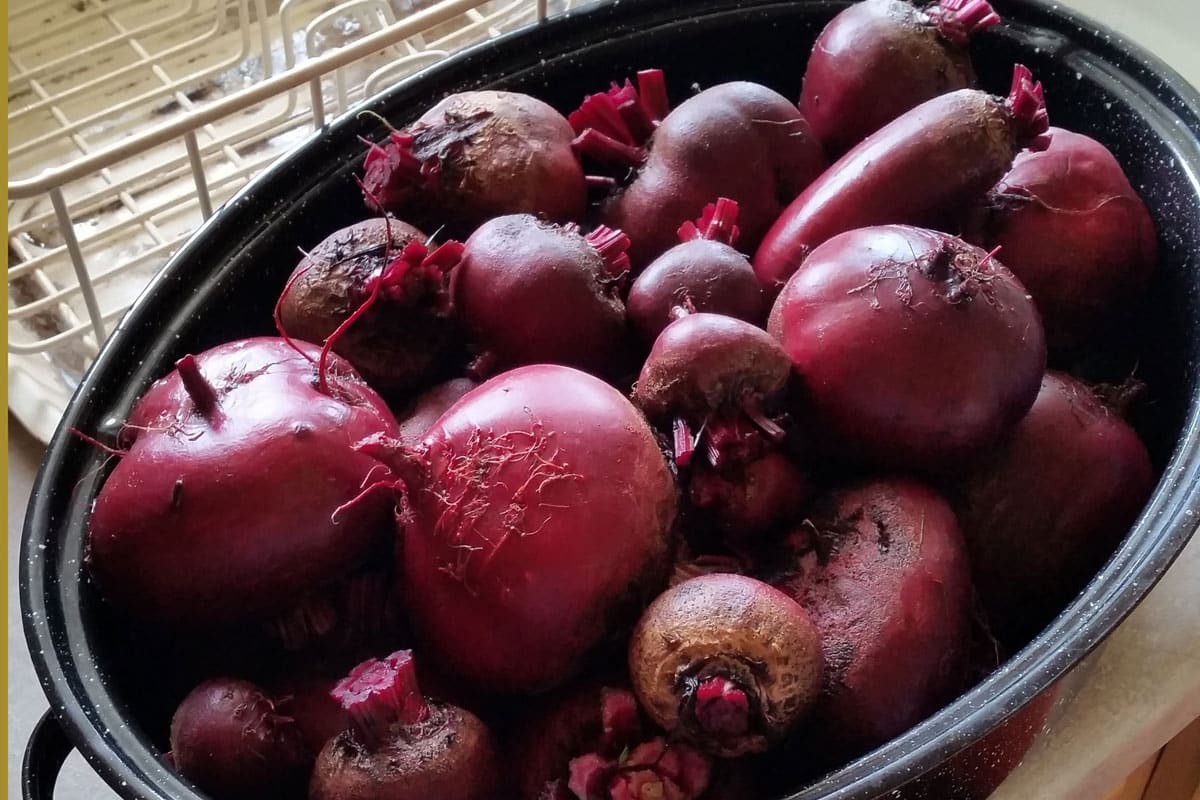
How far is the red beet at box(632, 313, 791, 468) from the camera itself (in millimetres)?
573

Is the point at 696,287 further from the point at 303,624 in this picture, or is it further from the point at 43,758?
the point at 43,758

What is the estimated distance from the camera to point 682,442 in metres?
0.58

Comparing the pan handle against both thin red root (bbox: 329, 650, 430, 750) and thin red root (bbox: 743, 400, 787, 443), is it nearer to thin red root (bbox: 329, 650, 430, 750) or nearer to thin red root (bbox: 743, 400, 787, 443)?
thin red root (bbox: 329, 650, 430, 750)

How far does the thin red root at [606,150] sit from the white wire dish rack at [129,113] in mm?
244

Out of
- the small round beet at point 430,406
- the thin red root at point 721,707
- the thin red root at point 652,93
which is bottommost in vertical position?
the thin red root at point 721,707

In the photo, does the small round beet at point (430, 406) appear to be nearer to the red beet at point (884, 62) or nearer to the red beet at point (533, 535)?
the red beet at point (533, 535)

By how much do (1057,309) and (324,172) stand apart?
1.56 feet

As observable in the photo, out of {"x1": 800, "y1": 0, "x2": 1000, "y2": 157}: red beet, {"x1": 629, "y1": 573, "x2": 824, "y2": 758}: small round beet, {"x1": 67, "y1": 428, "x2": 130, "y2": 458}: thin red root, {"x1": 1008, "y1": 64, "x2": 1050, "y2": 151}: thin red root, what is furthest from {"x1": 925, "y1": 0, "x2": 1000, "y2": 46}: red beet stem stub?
{"x1": 67, "y1": 428, "x2": 130, "y2": 458}: thin red root

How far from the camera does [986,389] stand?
58 cm

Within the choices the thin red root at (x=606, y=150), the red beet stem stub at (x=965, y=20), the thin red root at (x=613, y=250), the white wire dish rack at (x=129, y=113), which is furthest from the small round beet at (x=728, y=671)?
the white wire dish rack at (x=129, y=113)

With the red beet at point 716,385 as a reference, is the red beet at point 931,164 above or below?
above

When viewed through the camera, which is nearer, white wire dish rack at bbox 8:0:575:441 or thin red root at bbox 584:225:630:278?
thin red root at bbox 584:225:630:278

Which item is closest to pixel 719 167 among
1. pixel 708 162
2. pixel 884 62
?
pixel 708 162

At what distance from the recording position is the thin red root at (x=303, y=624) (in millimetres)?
583
